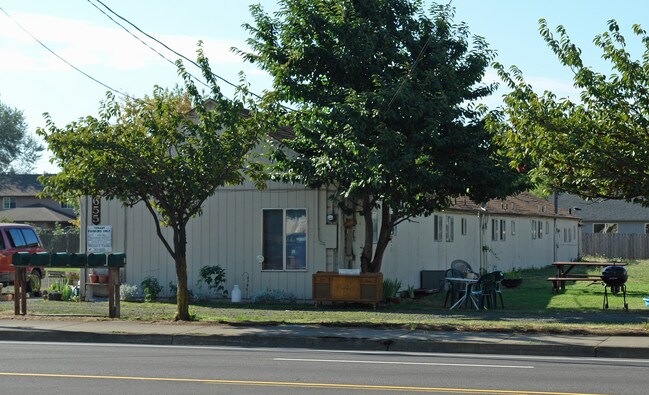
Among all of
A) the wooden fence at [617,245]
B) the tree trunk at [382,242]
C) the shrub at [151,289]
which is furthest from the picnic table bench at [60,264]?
the wooden fence at [617,245]

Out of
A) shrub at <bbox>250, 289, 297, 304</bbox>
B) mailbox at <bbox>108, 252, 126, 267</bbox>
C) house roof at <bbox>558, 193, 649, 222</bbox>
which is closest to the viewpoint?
mailbox at <bbox>108, 252, 126, 267</bbox>

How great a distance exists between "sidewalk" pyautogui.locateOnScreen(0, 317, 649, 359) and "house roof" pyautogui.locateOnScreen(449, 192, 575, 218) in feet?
54.8

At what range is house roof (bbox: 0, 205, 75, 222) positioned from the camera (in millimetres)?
71438

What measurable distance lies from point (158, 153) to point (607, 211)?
182ft

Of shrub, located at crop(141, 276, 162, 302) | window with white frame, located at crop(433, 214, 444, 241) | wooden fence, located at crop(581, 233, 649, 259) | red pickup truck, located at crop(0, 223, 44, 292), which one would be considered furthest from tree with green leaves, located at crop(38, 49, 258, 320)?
wooden fence, located at crop(581, 233, 649, 259)

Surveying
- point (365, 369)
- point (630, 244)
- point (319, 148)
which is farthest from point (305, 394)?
point (630, 244)

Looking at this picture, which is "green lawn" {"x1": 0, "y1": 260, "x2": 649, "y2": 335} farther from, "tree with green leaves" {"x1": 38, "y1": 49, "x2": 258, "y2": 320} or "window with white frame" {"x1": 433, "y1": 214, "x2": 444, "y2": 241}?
"window with white frame" {"x1": 433, "y1": 214, "x2": 444, "y2": 241}

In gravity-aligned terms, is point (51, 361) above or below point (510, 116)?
below

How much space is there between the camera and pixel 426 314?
861 inches

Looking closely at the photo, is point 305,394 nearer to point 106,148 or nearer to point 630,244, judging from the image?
point 106,148

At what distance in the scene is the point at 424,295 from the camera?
29.0m

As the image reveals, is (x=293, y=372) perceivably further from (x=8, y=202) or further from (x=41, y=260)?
(x=8, y=202)

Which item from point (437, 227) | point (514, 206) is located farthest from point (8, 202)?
point (437, 227)

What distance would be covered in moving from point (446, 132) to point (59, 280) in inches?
548
